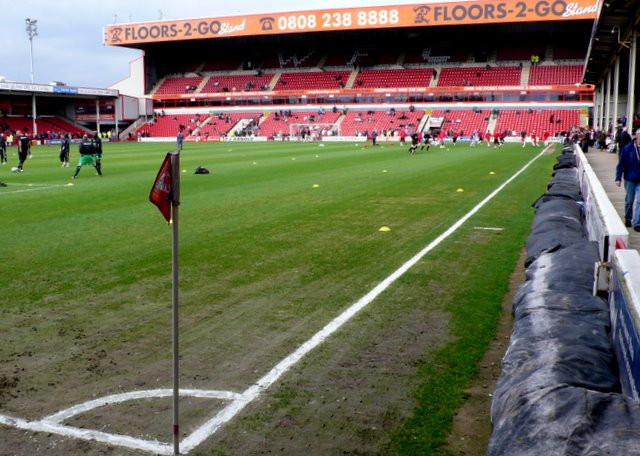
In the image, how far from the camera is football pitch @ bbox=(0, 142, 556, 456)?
4.55 m

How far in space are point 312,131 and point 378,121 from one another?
23.9 ft

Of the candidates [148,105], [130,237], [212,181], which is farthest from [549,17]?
[130,237]

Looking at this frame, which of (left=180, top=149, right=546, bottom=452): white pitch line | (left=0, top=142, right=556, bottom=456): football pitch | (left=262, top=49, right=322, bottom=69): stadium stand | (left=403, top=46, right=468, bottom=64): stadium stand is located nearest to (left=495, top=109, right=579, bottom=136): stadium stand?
(left=403, top=46, right=468, bottom=64): stadium stand

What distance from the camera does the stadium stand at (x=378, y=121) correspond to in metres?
70.2

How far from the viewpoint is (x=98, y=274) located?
8844mm

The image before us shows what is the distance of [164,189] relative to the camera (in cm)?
443

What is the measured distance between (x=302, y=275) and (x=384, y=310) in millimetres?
1930

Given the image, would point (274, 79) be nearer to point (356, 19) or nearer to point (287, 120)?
point (287, 120)

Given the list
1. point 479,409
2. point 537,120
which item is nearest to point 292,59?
point 537,120

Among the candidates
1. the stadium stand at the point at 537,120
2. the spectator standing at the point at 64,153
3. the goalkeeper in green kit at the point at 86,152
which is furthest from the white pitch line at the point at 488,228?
the stadium stand at the point at 537,120

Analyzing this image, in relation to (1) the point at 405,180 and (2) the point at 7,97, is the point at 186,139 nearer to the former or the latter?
(2) the point at 7,97

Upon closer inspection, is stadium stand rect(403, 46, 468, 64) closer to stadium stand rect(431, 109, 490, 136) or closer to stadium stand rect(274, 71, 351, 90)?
stadium stand rect(274, 71, 351, 90)

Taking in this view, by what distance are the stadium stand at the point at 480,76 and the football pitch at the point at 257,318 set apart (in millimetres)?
58553

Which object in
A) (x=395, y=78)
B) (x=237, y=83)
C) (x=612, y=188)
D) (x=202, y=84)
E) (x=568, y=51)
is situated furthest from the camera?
(x=202, y=84)
